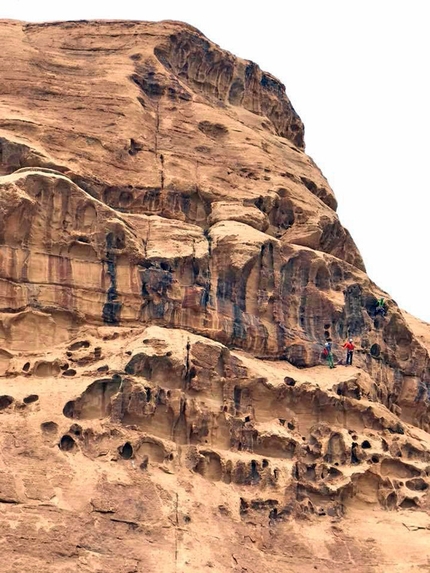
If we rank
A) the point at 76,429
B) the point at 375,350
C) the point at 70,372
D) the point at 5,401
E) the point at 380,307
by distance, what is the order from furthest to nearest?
the point at 380,307 → the point at 375,350 → the point at 70,372 → the point at 5,401 → the point at 76,429

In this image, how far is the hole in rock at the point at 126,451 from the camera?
32.9m

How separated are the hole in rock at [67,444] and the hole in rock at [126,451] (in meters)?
1.38

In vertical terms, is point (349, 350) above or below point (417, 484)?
above

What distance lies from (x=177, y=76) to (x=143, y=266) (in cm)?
1426

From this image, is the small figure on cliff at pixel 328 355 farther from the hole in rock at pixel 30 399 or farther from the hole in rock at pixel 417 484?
the hole in rock at pixel 30 399

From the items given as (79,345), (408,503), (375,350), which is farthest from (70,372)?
(375,350)

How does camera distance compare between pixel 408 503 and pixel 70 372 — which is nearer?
pixel 70 372

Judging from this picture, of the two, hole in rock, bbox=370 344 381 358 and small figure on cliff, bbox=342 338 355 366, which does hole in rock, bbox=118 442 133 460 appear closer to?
small figure on cliff, bbox=342 338 355 366

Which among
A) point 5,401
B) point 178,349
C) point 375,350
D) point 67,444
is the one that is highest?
point 178,349

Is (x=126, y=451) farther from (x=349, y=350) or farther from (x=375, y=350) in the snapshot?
(x=375, y=350)

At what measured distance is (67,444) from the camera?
1278 inches

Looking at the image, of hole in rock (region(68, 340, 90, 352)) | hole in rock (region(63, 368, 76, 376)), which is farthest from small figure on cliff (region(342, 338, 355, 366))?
hole in rock (region(63, 368, 76, 376))

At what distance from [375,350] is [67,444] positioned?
48.4ft

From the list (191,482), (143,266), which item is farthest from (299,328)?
(191,482)
